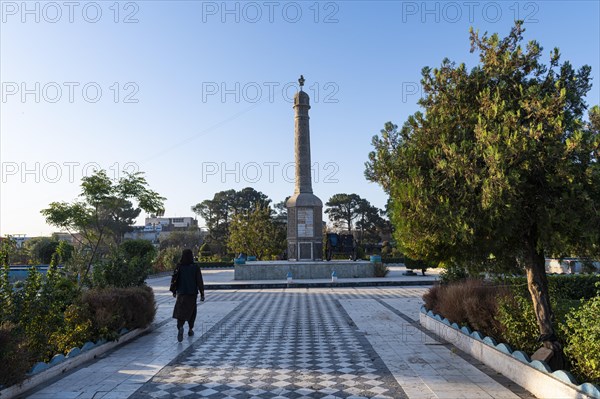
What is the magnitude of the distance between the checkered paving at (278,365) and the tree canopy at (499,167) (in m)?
2.13

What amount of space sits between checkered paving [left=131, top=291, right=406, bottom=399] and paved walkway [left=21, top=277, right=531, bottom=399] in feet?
0.05

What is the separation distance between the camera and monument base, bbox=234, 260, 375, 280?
26641mm

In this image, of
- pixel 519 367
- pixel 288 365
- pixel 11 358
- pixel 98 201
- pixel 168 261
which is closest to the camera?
pixel 11 358

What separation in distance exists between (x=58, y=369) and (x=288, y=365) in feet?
11.1

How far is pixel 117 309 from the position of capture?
29.9 ft

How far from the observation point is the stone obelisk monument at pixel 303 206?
2820 cm

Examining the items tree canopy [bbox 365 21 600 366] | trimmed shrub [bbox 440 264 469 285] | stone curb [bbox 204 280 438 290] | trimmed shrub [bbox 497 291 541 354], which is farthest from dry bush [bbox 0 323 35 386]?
stone curb [bbox 204 280 438 290]

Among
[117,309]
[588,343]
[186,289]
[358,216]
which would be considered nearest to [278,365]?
[186,289]

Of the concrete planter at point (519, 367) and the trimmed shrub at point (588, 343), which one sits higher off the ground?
the trimmed shrub at point (588, 343)

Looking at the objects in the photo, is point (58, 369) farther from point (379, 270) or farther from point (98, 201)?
point (379, 270)

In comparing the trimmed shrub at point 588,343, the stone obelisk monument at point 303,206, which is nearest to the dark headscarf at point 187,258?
the trimmed shrub at point 588,343

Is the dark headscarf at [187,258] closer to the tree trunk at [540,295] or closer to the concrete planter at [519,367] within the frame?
the concrete planter at [519,367]

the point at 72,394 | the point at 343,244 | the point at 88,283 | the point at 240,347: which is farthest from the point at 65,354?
the point at 343,244

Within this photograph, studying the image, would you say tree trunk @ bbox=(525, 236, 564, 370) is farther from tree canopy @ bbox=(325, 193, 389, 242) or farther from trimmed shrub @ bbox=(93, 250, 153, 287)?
tree canopy @ bbox=(325, 193, 389, 242)
